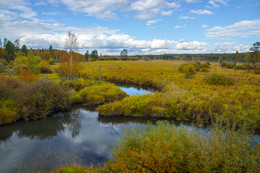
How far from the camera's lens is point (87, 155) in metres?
8.97

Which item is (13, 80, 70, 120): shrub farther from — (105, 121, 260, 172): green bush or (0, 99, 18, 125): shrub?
(105, 121, 260, 172): green bush

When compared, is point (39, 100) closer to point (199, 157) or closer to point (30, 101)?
point (30, 101)

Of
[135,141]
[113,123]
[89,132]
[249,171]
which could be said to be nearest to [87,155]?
[89,132]

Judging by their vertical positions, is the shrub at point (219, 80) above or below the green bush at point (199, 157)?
above

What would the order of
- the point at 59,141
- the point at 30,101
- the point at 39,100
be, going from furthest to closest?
the point at 39,100 → the point at 30,101 → the point at 59,141

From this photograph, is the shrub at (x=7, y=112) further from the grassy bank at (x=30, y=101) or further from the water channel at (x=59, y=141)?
the water channel at (x=59, y=141)

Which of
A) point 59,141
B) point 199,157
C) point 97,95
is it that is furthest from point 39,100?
point 199,157

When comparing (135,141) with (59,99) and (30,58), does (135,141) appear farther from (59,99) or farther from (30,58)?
(30,58)

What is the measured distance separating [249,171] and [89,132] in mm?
10496

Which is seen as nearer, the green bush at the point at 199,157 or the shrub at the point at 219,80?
the green bush at the point at 199,157

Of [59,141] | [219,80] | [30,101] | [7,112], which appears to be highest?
[219,80]

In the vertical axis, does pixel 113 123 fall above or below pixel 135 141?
below

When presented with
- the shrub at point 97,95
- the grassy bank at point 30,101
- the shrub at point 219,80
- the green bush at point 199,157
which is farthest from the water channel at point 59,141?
the shrub at point 219,80

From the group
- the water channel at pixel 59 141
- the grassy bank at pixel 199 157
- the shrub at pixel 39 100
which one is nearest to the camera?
the grassy bank at pixel 199 157
